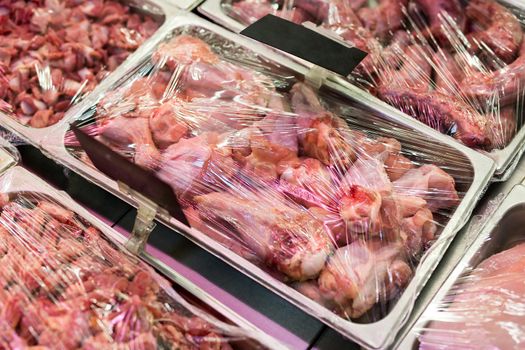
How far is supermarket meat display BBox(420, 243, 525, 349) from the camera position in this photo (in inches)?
52.1

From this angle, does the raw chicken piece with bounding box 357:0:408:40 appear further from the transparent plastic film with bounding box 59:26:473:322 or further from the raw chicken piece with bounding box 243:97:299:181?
the raw chicken piece with bounding box 243:97:299:181

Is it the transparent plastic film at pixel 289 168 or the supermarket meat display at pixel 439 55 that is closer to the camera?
the transparent plastic film at pixel 289 168

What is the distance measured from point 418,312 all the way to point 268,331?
13.6 inches

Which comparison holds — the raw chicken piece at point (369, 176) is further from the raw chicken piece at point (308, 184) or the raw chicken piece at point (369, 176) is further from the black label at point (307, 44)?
the black label at point (307, 44)

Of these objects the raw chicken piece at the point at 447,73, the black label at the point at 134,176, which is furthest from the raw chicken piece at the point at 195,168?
the raw chicken piece at the point at 447,73

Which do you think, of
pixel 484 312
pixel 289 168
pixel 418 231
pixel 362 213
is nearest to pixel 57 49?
pixel 289 168

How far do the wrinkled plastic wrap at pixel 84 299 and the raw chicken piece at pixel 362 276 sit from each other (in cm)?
22

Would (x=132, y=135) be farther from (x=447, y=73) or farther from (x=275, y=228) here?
(x=447, y=73)

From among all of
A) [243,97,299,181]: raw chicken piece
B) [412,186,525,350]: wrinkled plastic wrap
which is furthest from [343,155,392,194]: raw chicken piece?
[412,186,525,350]: wrinkled plastic wrap

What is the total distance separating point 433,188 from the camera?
1.60 m

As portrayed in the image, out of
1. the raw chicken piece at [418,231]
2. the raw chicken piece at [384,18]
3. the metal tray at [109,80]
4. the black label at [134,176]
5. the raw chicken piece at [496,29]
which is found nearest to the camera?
the black label at [134,176]

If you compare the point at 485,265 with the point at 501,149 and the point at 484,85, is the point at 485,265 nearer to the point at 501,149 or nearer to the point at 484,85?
the point at 501,149

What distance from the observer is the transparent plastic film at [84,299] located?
4.07ft

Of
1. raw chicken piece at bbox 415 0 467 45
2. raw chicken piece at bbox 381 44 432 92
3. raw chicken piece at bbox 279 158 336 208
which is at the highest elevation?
raw chicken piece at bbox 415 0 467 45
